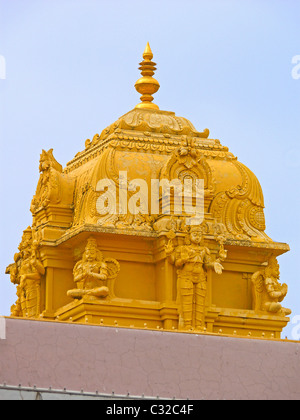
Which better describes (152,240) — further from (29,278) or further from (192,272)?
(29,278)

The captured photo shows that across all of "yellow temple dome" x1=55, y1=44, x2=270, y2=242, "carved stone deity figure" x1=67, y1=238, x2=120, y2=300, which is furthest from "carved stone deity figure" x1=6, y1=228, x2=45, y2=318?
"carved stone deity figure" x1=67, y1=238, x2=120, y2=300

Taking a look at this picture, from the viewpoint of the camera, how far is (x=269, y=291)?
5038 centimetres

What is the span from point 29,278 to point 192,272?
3.77m

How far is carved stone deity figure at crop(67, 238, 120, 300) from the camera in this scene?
48500 mm

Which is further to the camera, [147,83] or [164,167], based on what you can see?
[147,83]

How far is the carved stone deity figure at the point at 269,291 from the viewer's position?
1982 inches

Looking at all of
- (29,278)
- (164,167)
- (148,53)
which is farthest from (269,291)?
(148,53)

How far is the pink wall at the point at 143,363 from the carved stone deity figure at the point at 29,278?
25.3 feet

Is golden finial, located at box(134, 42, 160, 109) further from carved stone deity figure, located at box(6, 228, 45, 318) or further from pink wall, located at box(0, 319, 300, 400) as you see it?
pink wall, located at box(0, 319, 300, 400)

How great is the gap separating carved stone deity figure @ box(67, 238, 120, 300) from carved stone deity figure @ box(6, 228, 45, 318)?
145 centimetres

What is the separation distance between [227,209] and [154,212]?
1.76 meters

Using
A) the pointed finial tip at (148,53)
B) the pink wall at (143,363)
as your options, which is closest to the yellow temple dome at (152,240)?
the pointed finial tip at (148,53)
